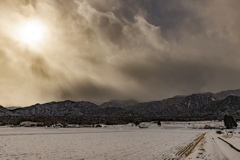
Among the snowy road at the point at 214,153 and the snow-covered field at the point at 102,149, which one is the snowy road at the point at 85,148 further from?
the snowy road at the point at 214,153

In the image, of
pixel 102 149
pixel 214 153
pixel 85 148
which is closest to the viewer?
pixel 214 153

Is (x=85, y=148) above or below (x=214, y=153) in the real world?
above

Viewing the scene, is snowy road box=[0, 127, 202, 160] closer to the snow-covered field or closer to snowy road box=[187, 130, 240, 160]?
the snow-covered field

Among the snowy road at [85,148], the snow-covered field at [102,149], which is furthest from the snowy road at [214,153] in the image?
the snowy road at [85,148]

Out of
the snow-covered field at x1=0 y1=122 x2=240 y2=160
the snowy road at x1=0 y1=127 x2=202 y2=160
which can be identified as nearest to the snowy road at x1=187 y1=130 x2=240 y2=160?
the snow-covered field at x1=0 y1=122 x2=240 y2=160

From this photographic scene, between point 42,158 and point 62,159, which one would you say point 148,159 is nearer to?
point 62,159

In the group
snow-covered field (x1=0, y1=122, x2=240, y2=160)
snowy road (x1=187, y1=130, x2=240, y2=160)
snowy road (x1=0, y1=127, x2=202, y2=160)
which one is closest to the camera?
snowy road (x1=0, y1=127, x2=202, y2=160)

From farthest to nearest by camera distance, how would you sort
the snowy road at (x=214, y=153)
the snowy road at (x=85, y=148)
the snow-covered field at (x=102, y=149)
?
the snowy road at (x=214, y=153), the snow-covered field at (x=102, y=149), the snowy road at (x=85, y=148)

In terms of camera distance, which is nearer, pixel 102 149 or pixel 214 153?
pixel 214 153

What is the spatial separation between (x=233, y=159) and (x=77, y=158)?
655 inches

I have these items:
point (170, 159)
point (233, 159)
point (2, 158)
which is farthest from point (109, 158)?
point (233, 159)

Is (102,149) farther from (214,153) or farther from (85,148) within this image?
(214,153)

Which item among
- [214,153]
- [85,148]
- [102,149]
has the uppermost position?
[85,148]

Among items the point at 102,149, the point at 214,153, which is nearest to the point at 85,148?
the point at 102,149
